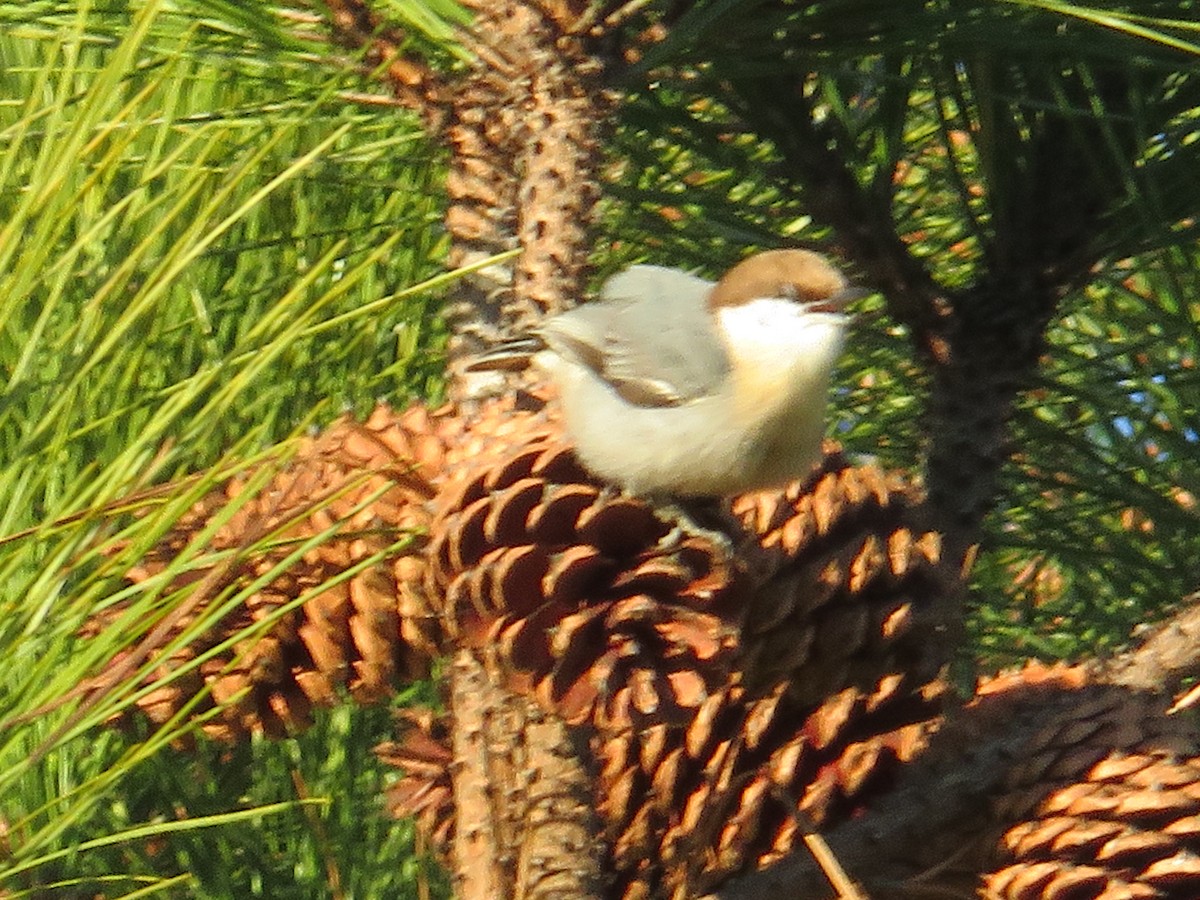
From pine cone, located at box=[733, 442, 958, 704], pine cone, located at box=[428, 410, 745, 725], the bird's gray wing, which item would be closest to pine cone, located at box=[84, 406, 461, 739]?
pine cone, located at box=[428, 410, 745, 725]

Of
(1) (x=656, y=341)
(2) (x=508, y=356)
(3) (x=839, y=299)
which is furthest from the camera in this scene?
(1) (x=656, y=341)

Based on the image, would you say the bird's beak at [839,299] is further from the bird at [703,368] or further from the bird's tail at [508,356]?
the bird's tail at [508,356]

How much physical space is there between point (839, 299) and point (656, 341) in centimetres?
16

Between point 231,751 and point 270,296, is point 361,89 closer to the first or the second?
point 270,296

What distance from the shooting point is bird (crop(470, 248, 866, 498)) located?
964 millimetres

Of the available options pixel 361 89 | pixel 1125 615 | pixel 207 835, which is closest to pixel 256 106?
pixel 361 89

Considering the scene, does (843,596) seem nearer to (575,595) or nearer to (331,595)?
(575,595)

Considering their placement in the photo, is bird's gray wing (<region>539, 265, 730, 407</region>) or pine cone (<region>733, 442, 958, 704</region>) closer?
pine cone (<region>733, 442, 958, 704</region>)

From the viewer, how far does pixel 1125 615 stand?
1.25 meters

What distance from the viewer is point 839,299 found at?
108 cm

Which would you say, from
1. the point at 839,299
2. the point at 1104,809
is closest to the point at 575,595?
the point at 1104,809

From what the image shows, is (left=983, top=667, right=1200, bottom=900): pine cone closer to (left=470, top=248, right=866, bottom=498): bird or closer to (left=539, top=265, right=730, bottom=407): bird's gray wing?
(left=470, top=248, right=866, bottom=498): bird

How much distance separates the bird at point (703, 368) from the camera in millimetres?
964

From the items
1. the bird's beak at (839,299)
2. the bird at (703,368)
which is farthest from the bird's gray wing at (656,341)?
the bird's beak at (839,299)
